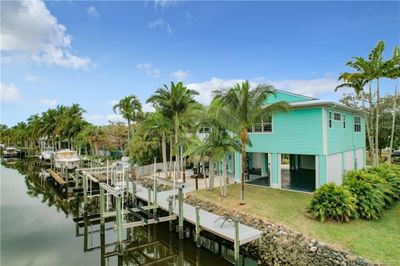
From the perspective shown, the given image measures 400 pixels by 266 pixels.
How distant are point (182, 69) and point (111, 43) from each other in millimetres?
8816

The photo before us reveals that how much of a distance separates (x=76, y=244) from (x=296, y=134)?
1452cm

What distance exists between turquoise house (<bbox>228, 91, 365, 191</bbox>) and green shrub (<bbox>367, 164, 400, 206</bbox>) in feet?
8.62

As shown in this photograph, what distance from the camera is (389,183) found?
1396 cm

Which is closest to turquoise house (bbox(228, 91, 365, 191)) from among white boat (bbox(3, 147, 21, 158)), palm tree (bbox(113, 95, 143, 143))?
palm tree (bbox(113, 95, 143, 143))

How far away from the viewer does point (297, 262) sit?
9023 millimetres

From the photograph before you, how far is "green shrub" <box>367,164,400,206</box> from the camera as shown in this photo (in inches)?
512

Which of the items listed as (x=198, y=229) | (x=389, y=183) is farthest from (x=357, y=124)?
(x=198, y=229)

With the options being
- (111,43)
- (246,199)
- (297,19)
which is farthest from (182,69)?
(246,199)

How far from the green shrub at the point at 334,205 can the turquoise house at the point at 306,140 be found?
4.32 meters

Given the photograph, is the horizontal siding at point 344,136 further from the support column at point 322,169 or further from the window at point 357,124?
the support column at point 322,169

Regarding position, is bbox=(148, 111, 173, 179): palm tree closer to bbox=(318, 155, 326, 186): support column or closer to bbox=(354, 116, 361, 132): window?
bbox=(318, 155, 326, 186): support column

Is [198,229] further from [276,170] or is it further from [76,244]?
[276,170]

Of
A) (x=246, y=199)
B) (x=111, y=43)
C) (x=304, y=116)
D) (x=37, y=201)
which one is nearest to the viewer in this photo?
(x=246, y=199)

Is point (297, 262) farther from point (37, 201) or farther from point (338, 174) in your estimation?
point (37, 201)
